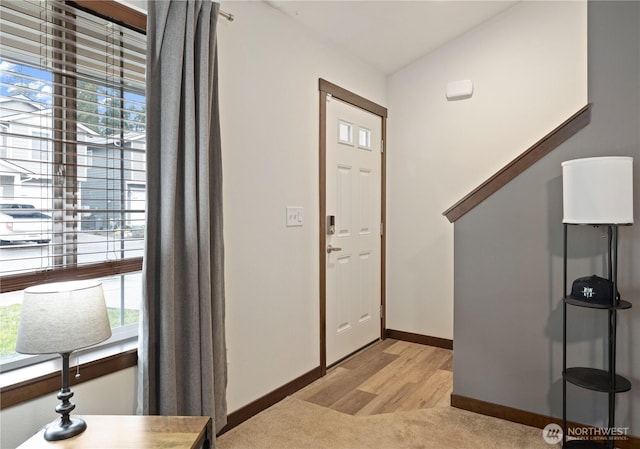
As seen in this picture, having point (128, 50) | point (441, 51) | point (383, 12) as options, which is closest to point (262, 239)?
point (128, 50)

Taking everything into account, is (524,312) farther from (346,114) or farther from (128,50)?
(128,50)

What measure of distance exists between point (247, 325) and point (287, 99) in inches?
56.5

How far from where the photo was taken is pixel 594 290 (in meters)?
2.00

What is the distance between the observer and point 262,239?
2604mm

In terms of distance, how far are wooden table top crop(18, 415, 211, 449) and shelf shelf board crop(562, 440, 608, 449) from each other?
1.78m

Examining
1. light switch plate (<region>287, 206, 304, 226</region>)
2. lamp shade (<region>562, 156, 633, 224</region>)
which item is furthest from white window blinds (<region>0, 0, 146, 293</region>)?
lamp shade (<region>562, 156, 633, 224</region>)

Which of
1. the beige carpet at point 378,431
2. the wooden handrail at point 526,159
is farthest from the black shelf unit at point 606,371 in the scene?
the wooden handrail at point 526,159

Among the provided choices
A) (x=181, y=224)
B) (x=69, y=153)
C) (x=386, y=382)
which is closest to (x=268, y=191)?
(x=181, y=224)

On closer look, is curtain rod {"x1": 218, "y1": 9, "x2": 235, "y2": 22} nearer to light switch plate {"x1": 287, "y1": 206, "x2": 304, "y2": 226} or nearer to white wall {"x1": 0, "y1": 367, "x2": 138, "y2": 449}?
light switch plate {"x1": 287, "y1": 206, "x2": 304, "y2": 226}

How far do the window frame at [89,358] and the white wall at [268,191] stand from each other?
53 centimetres

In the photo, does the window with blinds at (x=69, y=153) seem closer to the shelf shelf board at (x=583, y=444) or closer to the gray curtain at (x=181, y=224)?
the gray curtain at (x=181, y=224)

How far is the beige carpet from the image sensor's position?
2213mm

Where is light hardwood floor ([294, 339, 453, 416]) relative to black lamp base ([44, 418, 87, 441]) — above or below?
below

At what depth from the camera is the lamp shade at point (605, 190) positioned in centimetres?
189
